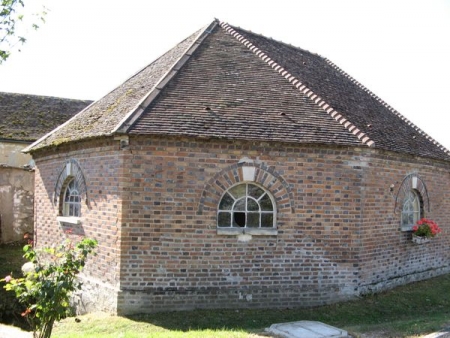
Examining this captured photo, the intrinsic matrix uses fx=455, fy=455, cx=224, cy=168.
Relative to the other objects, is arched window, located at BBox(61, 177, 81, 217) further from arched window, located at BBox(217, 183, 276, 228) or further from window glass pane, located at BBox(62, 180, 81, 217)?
arched window, located at BBox(217, 183, 276, 228)

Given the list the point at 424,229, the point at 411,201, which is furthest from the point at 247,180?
the point at 411,201

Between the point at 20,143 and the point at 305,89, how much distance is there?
14.2 m

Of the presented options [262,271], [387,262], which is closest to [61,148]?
[262,271]

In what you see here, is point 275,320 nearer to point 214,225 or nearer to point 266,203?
point 214,225

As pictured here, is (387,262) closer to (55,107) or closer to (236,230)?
(236,230)

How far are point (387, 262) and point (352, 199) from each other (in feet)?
7.89

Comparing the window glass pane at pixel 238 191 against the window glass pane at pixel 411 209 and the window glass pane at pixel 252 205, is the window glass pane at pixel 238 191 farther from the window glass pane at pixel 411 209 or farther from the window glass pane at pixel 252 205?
the window glass pane at pixel 411 209

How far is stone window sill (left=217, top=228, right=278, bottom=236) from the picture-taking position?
9.72m

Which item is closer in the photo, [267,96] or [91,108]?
[267,96]

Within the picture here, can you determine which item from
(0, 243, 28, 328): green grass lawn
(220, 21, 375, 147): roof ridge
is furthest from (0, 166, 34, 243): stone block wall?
(220, 21, 375, 147): roof ridge

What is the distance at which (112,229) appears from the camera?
9727mm

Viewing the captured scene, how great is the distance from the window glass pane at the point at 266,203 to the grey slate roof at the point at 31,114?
1420 cm

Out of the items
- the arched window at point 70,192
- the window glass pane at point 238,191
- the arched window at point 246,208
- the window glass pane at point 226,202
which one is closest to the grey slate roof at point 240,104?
the arched window at point 70,192

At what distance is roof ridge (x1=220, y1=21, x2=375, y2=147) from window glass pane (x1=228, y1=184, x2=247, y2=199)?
2920mm
